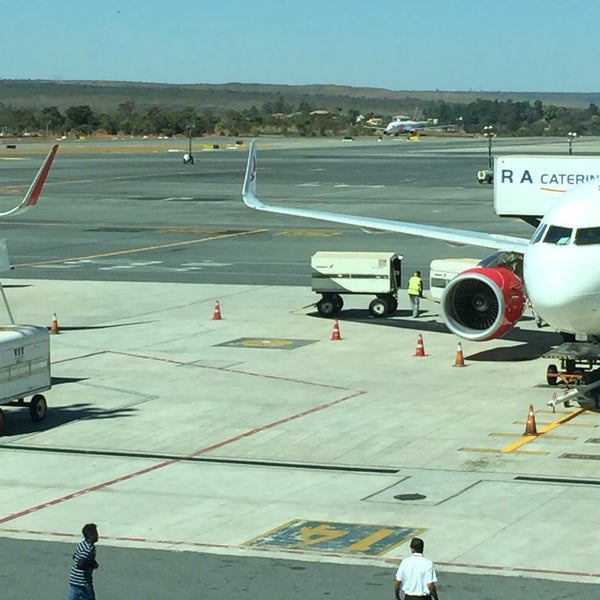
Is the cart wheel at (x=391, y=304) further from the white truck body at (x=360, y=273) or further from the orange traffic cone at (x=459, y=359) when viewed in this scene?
the orange traffic cone at (x=459, y=359)

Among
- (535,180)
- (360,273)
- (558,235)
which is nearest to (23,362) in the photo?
(558,235)

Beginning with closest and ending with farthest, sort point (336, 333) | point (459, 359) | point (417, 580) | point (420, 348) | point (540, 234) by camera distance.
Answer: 1. point (417, 580)
2. point (540, 234)
3. point (459, 359)
4. point (420, 348)
5. point (336, 333)

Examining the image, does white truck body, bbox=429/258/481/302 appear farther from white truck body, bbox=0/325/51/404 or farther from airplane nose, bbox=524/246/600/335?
white truck body, bbox=0/325/51/404

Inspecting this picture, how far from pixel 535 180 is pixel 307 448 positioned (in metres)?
18.7

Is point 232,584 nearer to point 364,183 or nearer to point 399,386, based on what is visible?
point 399,386

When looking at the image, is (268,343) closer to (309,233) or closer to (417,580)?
(417,580)

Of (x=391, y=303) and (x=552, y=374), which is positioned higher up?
(x=391, y=303)

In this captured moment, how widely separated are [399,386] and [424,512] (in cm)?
1137

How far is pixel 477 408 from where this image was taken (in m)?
33.2

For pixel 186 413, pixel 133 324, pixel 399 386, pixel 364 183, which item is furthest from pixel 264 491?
pixel 364 183

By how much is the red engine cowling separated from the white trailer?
301 inches

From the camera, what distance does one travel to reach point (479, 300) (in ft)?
128

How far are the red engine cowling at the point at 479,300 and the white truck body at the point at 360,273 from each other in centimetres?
760

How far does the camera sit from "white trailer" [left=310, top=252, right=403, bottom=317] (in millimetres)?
46631
